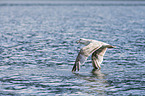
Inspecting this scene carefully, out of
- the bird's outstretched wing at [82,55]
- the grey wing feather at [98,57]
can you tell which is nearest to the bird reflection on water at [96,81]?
the bird's outstretched wing at [82,55]

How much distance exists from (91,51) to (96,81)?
2.54 meters

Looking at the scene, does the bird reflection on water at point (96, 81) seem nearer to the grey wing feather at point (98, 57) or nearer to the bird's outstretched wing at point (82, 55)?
the bird's outstretched wing at point (82, 55)

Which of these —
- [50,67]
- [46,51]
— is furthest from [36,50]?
[50,67]

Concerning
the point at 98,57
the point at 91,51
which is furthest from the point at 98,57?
the point at 91,51

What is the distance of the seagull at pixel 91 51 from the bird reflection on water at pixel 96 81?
1015 millimetres

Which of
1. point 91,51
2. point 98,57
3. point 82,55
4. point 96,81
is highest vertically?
point 91,51

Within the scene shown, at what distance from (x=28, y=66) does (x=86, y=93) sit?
343 inches

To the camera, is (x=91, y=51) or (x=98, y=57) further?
(x=98, y=57)

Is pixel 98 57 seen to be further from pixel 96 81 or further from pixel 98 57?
pixel 96 81

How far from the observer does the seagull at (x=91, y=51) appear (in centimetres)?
2328

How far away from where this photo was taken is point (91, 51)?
2391cm

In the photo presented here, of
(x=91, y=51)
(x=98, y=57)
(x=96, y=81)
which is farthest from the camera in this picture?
(x=98, y=57)

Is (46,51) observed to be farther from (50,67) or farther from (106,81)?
(106,81)

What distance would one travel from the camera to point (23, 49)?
3594 centimetres
